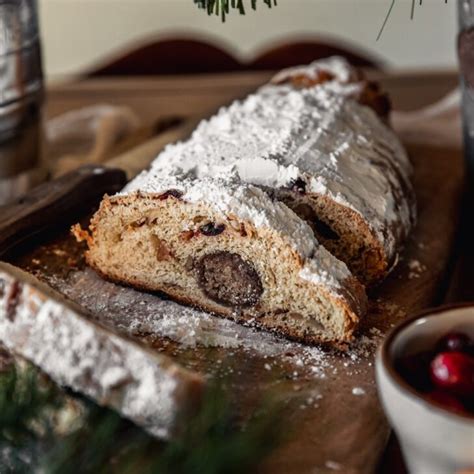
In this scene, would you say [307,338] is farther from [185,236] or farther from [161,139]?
[161,139]

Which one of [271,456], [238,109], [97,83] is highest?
[238,109]

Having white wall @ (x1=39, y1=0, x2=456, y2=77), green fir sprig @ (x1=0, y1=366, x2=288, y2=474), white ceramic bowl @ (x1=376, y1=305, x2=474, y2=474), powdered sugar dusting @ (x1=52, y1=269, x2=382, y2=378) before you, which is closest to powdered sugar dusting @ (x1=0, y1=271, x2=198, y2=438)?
green fir sprig @ (x1=0, y1=366, x2=288, y2=474)

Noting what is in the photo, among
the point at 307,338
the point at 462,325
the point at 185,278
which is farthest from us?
the point at 185,278

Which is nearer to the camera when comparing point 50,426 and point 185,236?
point 50,426

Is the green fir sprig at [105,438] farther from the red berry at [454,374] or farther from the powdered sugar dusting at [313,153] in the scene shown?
the powdered sugar dusting at [313,153]

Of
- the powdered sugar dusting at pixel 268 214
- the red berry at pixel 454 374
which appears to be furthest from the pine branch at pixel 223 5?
the red berry at pixel 454 374

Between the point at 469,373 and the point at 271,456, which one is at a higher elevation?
the point at 469,373

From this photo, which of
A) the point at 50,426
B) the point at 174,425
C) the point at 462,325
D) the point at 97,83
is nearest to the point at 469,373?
the point at 462,325
